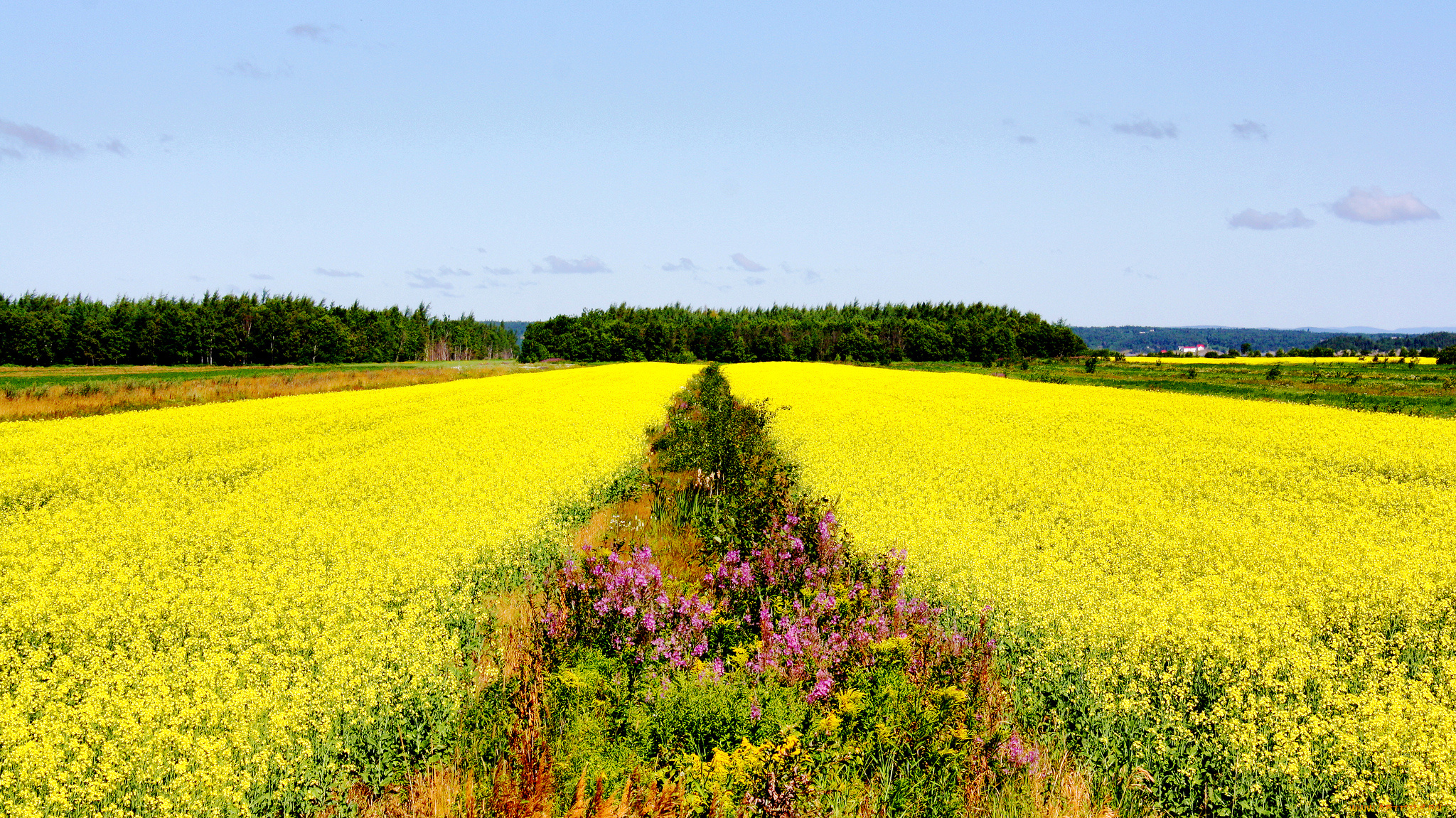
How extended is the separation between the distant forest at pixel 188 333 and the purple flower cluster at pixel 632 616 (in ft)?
386

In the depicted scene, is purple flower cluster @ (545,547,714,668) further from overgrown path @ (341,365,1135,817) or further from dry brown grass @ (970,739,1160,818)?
dry brown grass @ (970,739,1160,818)

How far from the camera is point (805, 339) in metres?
117

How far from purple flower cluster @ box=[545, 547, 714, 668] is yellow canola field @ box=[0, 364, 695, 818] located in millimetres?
946

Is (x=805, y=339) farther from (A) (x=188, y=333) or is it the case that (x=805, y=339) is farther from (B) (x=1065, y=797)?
(B) (x=1065, y=797)

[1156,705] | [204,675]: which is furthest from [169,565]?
[1156,705]

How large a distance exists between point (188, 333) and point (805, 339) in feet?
292

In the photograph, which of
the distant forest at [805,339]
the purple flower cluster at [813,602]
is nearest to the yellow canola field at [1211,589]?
the purple flower cluster at [813,602]

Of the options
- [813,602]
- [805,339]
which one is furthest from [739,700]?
[805,339]

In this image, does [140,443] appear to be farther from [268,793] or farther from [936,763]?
[936,763]

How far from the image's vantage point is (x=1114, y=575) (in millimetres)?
6828

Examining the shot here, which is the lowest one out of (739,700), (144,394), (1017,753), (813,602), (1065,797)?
(1065,797)

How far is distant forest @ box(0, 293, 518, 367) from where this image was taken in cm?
9481

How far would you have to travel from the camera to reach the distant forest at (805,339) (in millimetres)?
109875

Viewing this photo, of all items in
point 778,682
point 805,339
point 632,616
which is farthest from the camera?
point 805,339
